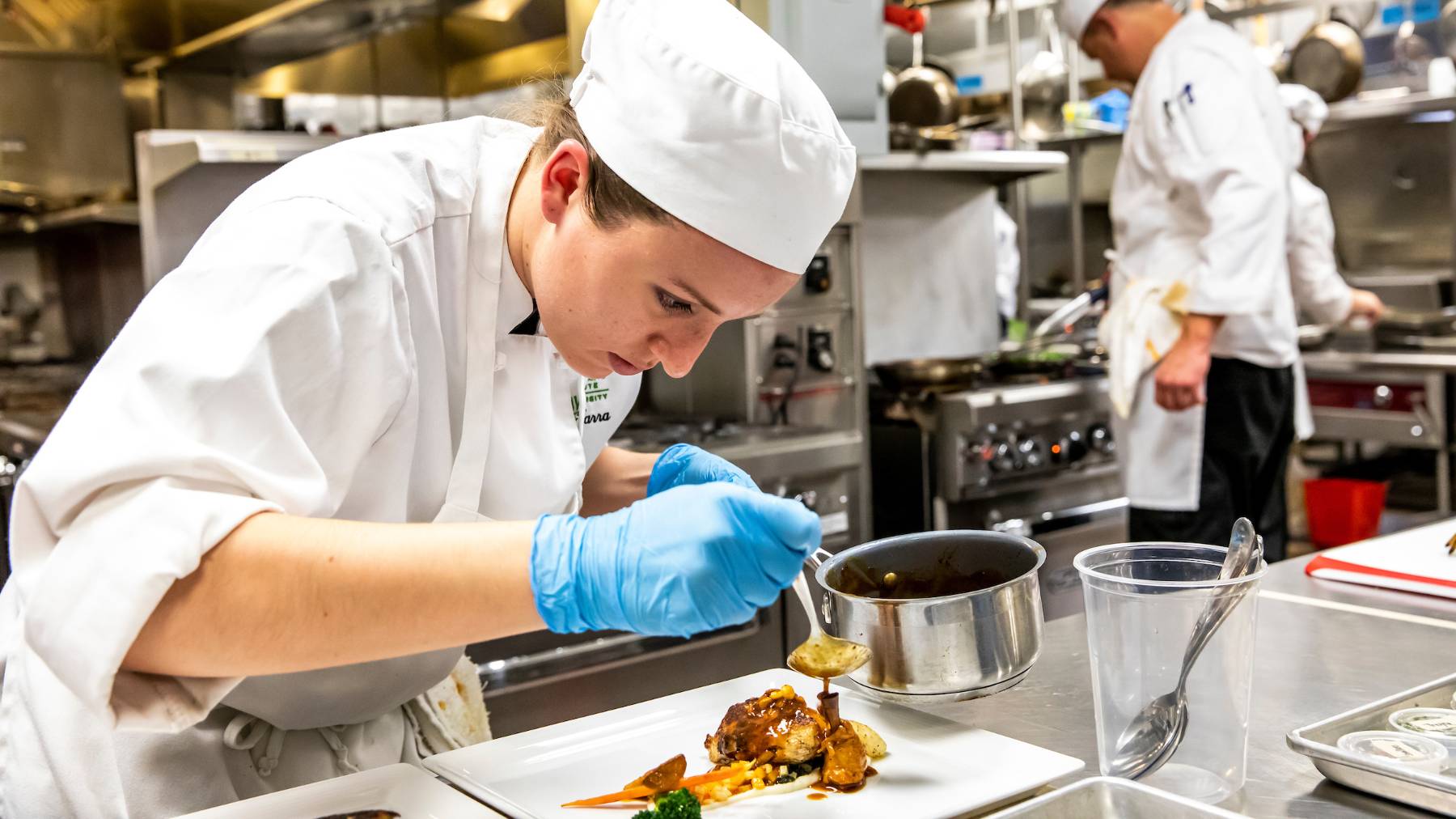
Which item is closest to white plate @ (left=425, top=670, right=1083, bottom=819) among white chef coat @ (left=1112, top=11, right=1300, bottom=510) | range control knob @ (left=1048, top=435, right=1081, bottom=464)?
white chef coat @ (left=1112, top=11, right=1300, bottom=510)

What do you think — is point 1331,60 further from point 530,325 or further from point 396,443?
point 396,443

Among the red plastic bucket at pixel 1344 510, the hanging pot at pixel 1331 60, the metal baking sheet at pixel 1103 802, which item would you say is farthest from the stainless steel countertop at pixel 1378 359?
the metal baking sheet at pixel 1103 802

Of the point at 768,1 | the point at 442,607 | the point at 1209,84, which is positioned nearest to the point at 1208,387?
the point at 1209,84

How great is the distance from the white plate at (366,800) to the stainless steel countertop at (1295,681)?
0.50 metres

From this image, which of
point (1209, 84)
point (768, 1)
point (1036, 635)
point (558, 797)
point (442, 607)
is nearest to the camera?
point (442, 607)

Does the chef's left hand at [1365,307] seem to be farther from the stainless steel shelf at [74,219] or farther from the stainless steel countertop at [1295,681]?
the stainless steel shelf at [74,219]

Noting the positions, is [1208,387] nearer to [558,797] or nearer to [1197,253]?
[1197,253]

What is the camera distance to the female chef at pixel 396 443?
960mm

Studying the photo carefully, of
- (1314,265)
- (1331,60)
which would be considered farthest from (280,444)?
(1331,60)

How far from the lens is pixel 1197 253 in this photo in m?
3.12

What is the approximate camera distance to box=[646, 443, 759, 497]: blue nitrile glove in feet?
4.70

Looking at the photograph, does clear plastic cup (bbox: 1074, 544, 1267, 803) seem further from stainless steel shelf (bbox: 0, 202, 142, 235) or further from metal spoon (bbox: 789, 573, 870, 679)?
stainless steel shelf (bbox: 0, 202, 142, 235)

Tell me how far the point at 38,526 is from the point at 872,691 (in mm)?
780

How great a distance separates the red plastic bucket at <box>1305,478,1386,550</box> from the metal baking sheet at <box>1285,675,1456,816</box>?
11.2ft
